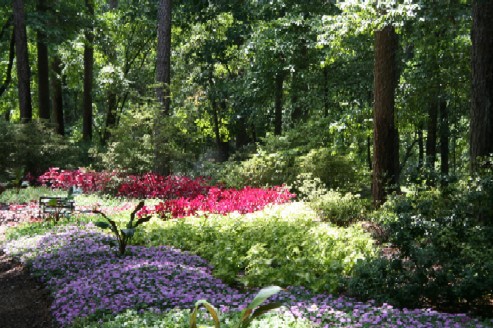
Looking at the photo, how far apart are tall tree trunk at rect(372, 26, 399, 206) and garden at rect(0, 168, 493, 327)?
82 centimetres

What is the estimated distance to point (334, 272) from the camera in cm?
593

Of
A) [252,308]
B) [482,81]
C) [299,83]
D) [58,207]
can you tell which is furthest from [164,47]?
[252,308]

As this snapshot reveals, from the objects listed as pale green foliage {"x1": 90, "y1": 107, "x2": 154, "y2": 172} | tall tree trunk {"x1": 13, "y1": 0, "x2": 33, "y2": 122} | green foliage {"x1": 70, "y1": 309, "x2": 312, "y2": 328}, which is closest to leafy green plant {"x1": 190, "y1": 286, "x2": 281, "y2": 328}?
green foliage {"x1": 70, "y1": 309, "x2": 312, "y2": 328}

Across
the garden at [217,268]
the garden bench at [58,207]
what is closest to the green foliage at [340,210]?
the garden at [217,268]

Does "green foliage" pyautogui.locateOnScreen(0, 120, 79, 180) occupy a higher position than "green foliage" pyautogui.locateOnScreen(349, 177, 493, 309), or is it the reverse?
"green foliage" pyautogui.locateOnScreen(0, 120, 79, 180)

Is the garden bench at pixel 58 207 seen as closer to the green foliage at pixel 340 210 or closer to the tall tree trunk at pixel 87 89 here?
the green foliage at pixel 340 210

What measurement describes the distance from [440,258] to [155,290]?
10.00ft

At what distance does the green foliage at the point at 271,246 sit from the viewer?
565 cm

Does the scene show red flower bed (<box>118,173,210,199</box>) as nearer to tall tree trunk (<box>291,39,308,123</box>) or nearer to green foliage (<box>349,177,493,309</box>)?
tall tree trunk (<box>291,39,308,123</box>)

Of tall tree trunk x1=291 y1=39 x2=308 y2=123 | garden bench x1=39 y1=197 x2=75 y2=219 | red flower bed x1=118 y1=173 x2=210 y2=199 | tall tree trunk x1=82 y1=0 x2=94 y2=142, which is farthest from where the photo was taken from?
tall tree trunk x1=82 y1=0 x2=94 y2=142

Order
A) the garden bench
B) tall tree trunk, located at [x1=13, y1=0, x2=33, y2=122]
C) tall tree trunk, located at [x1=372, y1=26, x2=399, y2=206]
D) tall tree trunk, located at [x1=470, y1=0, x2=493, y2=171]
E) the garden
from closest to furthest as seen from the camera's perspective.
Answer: the garden
tall tree trunk, located at [x1=470, y1=0, x2=493, y2=171]
the garden bench
tall tree trunk, located at [x1=372, y1=26, x2=399, y2=206]
tall tree trunk, located at [x1=13, y1=0, x2=33, y2=122]

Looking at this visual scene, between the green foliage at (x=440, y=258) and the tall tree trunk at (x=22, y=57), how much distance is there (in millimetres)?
14605

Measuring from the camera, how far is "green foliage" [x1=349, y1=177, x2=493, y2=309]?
189 inches

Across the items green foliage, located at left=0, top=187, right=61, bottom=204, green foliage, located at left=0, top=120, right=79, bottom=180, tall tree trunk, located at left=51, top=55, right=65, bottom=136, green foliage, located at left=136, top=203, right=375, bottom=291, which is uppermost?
tall tree trunk, located at left=51, top=55, right=65, bottom=136
